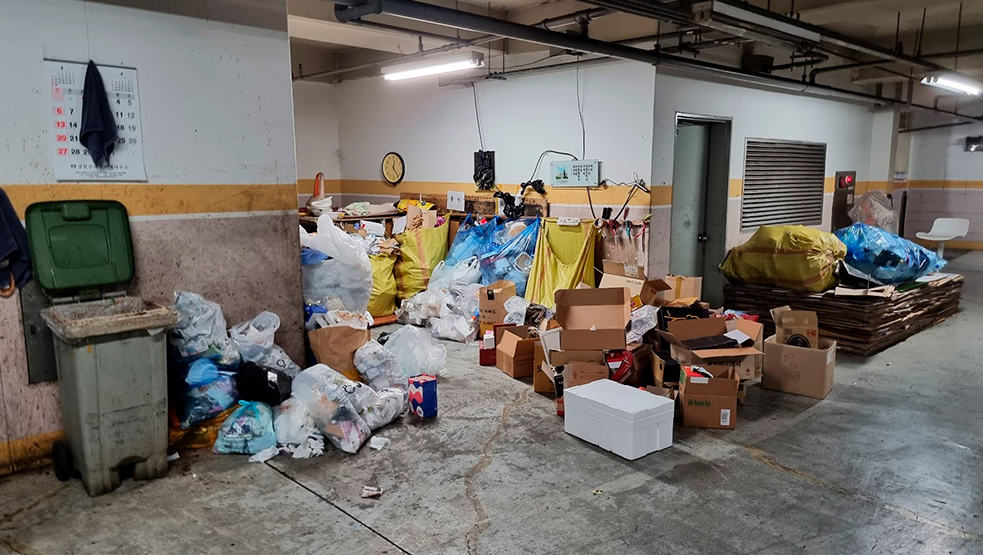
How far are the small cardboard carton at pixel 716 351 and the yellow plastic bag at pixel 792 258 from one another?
1576 millimetres

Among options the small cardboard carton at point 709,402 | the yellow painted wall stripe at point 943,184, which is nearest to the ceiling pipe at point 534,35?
the small cardboard carton at point 709,402

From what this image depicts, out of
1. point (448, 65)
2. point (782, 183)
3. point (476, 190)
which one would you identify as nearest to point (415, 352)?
point (448, 65)

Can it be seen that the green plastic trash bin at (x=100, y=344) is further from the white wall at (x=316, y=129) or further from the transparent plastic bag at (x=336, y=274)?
the white wall at (x=316, y=129)

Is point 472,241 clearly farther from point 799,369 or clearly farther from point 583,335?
point 799,369

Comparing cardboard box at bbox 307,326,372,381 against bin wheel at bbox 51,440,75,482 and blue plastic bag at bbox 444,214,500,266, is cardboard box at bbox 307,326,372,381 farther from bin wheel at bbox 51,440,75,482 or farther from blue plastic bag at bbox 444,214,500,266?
blue plastic bag at bbox 444,214,500,266

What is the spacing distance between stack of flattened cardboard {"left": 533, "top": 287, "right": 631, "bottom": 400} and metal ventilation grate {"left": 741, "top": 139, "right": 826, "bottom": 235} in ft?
11.1

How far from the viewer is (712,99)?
6191 millimetres

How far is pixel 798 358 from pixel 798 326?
0.28 meters

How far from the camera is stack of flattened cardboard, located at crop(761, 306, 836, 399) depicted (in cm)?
420

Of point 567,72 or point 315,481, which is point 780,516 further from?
point 567,72

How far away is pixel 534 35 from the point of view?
4.29m

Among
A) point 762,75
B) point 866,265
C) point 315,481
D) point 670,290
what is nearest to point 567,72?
point 762,75

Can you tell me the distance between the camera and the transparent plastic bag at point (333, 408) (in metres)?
3.37

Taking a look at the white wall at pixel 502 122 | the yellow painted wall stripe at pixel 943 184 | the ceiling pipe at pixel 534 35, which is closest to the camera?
the ceiling pipe at pixel 534 35
